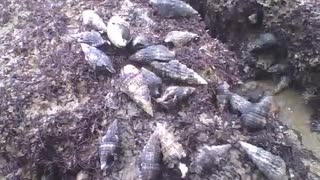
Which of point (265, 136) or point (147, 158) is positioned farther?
point (265, 136)

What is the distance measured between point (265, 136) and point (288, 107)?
680 millimetres

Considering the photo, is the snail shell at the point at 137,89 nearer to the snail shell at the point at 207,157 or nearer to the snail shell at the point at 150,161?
the snail shell at the point at 150,161

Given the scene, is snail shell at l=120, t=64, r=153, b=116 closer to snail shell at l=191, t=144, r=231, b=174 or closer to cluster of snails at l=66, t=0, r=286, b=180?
cluster of snails at l=66, t=0, r=286, b=180

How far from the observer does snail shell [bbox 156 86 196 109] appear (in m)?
3.83

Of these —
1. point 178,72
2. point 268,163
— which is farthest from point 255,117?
point 178,72

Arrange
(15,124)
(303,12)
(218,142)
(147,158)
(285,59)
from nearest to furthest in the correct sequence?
(147,158), (218,142), (15,124), (303,12), (285,59)

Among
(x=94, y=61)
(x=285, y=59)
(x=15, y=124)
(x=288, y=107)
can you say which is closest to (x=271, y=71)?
(x=285, y=59)

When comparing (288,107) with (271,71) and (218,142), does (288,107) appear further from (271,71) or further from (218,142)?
(218,142)

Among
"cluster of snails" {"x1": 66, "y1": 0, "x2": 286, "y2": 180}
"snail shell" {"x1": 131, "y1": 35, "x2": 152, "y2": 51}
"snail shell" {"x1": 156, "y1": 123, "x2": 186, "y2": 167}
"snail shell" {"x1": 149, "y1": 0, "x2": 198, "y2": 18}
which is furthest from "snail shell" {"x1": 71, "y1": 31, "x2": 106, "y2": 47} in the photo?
"snail shell" {"x1": 156, "y1": 123, "x2": 186, "y2": 167}

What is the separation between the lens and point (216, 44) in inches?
183

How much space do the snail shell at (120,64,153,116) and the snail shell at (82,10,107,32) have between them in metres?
0.68

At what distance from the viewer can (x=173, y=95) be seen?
152 inches

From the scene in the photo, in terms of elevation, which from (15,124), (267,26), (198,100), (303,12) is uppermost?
(303,12)

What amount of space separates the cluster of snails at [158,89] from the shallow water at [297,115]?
1.32 ft
